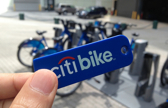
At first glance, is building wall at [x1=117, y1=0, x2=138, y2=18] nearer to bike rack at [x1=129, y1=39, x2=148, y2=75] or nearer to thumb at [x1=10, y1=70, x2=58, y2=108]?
bike rack at [x1=129, y1=39, x2=148, y2=75]

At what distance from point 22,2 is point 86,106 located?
31522 millimetres

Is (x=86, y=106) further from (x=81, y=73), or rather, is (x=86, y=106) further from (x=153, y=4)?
(x=153, y=4)

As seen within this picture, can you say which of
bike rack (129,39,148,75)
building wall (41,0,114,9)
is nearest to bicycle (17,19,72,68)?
bike rack (129,39,148,75)

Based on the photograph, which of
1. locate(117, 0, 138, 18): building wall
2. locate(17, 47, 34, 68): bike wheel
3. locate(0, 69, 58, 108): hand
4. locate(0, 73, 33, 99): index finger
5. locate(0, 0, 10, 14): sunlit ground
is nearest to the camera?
locate(0, 69, 58, 108): hand

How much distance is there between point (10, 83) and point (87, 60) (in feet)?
1.92

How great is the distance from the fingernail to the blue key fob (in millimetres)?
63

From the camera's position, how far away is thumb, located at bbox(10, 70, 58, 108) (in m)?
0.91

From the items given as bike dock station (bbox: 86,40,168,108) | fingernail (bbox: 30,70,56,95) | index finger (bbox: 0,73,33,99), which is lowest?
bike dock station (bbox: 86,40,168,108)

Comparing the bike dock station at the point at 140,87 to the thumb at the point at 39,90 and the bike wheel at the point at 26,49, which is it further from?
the thumb at the point at 39,90

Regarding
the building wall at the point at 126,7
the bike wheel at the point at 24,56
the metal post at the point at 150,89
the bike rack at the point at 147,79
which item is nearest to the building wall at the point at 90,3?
the building wall at the point at 126,7

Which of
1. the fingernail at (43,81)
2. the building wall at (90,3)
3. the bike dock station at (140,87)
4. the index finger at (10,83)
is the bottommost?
the bike dock station at (140,87)

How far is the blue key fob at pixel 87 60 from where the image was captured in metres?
0.97

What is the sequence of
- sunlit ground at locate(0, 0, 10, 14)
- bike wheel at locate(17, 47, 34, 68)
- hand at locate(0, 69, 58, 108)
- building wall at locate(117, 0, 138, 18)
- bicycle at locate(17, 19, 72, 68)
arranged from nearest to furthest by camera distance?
hand at locate(0, 69, 58, 108)
bicycle at locate(17, 19, 72, 68)
bike wheel at locate(17, 47, 34, 68)
building wall at locate(117, 0, 138, 18)
sunlit ground at locate(0, 0, 10, 14)

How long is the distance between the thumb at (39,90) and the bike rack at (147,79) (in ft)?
9.00
